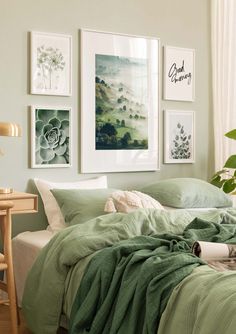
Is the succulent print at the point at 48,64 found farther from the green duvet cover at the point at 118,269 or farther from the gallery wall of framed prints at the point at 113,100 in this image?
the green duvet cover at the point at 118,269

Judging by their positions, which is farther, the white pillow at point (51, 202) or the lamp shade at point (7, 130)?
the white pillow at point (51, 202)

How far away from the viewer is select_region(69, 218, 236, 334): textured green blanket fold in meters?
2.79

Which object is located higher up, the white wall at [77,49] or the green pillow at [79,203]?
the white wall at [77,49]

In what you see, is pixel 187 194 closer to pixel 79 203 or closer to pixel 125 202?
pixel 125 202

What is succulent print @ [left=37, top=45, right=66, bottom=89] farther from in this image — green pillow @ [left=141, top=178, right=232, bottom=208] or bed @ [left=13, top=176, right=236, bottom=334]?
bed @ [left=13, top=176, right=236, bottom=334]

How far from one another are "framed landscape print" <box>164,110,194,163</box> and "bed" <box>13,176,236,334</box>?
1412mm

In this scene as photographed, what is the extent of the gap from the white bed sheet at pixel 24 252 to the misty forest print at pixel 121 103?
39.1 inches

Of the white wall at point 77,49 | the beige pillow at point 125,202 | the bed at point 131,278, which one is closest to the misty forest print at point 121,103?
the white wall at point 77,49

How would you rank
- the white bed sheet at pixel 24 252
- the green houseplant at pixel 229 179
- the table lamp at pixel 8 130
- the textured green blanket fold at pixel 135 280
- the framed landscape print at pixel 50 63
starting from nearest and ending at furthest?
the textured green blanket fold at pixel 135 280, the green houseplant at pixel 229 179, the table lamp at pixel 8 130, the white bed sheet at pixel 24 252, the framed landscape print at pixel 50 63

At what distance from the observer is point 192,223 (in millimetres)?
3574

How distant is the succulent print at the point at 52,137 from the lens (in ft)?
15.3

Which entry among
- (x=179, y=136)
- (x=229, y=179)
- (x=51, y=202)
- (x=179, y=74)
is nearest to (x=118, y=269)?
(x=51, y=202)

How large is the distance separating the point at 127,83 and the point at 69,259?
2051mm

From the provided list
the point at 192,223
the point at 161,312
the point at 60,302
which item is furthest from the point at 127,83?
the point at 161,312
